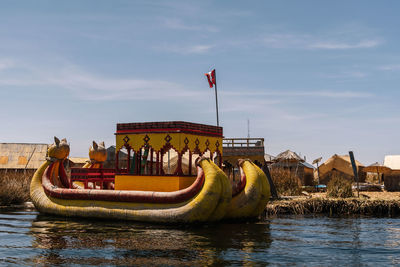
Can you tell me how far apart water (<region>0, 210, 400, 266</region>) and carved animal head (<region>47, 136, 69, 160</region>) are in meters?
3.01

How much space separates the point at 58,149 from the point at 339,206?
554 inches

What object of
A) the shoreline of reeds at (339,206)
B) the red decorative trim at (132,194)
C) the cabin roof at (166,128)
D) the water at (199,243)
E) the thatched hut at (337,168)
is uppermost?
the cabin roof at (166,128)

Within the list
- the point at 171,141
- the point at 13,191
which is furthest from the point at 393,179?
the point at 13,191

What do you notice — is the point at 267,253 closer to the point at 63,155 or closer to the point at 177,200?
the point at 177,200

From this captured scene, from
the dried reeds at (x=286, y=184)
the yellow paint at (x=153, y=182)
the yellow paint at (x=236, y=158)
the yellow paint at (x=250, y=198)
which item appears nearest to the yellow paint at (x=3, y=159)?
the yellow paint at (x=236, y=158)

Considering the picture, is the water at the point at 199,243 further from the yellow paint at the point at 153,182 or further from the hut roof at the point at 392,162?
the hut roof at the point at 392,162

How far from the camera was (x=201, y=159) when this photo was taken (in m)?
17.0

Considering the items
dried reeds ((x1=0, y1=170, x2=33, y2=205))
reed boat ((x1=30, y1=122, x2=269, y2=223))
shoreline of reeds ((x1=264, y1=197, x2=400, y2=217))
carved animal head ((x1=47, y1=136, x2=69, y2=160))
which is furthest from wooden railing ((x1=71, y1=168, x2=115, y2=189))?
shoreline of reeds ((x1=264, y1=197, x2=400, y2=217))

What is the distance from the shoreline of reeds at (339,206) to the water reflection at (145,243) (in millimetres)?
4806

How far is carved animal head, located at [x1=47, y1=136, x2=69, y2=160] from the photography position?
21.0 meters

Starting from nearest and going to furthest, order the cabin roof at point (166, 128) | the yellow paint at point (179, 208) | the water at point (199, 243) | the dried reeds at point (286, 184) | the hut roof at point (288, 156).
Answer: the water at point (199, 243)
the yellow paint at point (179, 208)
the cabin roof at point (166, 128)
the dried reeds at point (286, 184)
the hut roof at point (288, 156)

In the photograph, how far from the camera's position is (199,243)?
14.0 meters

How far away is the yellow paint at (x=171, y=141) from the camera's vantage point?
17984 mm

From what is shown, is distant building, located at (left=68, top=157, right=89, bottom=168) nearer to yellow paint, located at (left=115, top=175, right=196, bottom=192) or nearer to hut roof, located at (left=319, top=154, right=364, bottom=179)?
hut roof, located at (left=319, top=154, right=364, bottom=179)
